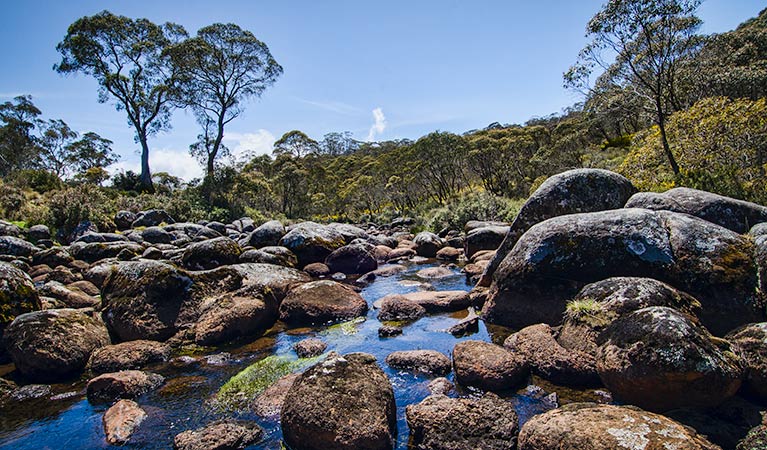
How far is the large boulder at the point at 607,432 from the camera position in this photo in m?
4.04

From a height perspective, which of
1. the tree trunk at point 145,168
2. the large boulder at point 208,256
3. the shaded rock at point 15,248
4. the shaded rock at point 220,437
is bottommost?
the shaded rock at point 220,437

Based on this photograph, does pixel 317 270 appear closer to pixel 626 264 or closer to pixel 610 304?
pixel 626 264

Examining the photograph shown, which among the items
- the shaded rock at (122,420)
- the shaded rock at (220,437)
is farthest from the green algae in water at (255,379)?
the shaded rock at (122,420)

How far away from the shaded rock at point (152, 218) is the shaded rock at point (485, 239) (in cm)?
2375

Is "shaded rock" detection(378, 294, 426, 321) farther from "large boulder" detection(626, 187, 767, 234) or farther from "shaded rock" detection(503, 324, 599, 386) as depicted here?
"large boulder" detection(626, 187, 767, 234)

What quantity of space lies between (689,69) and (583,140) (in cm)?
2320

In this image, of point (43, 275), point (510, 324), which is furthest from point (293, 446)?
point (43, 275)

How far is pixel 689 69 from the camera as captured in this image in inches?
845

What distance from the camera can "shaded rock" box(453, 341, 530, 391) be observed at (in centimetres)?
656

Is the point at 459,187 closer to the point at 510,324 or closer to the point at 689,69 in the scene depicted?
→ the point at 689,69

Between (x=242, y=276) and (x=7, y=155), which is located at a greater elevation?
(x=7, y=155)

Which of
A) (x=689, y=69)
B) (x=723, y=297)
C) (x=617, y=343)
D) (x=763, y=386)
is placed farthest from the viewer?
(x=689, y=69)

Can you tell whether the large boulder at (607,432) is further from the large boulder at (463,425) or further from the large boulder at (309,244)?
the large boulder at (309,244)

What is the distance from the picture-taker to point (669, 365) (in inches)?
200
